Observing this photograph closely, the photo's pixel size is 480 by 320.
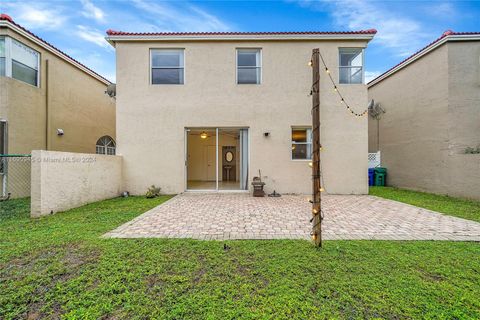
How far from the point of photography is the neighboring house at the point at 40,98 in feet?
26.2

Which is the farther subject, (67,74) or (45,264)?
(67,74)

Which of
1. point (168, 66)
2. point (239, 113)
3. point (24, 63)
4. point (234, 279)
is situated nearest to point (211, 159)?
point (239, 113)

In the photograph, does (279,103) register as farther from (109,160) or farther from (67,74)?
(67,74)

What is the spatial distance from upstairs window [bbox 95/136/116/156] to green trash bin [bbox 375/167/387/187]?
1682 centimetres

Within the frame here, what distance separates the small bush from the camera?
8.66 m

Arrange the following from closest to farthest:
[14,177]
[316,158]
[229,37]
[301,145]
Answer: [316,158] → [14,177] → [229,37] → [301,145]

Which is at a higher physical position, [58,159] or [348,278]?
[58,159]

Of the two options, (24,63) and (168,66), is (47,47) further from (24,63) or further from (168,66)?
(168,66)

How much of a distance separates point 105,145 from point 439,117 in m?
18.2

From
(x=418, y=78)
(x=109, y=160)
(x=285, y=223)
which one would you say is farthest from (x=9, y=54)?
(x=418, y=78)

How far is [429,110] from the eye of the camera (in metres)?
9.93

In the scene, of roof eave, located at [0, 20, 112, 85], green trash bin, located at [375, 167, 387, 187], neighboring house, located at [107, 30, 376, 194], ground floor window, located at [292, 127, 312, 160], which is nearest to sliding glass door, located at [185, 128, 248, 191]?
neighboring house, located at [107, 30, 376, 194]

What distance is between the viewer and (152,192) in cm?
→ 881

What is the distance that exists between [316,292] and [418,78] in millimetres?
12586
